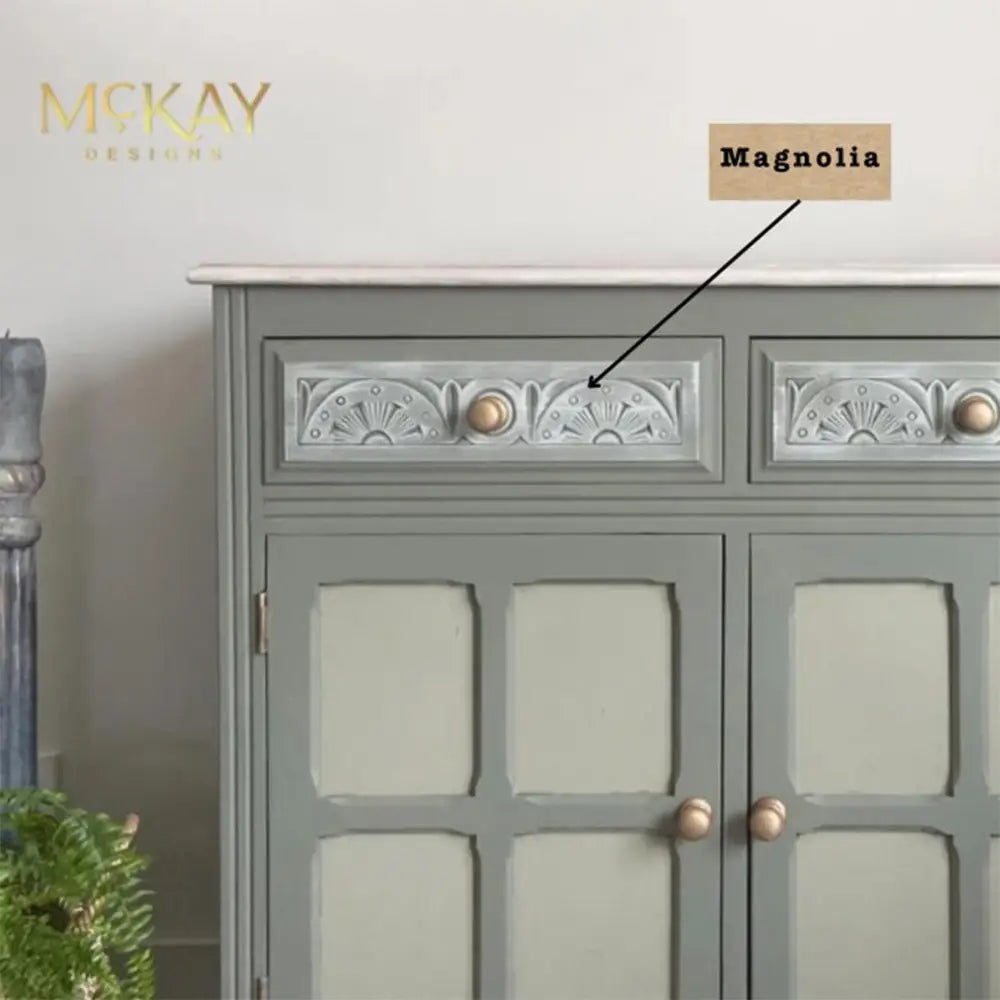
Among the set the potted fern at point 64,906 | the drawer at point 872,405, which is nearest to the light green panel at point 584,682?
the drawer at point 872,405

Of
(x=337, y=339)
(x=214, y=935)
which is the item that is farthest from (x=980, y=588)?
(x=214, y=935)

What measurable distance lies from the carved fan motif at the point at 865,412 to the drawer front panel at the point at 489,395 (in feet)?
0.34

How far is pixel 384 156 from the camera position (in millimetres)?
1931

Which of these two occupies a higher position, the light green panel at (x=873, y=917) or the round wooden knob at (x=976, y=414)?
the round wooden knob at (x=976, y=414)

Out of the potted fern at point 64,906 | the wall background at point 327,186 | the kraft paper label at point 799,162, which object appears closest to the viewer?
the potted fern at point 64,906

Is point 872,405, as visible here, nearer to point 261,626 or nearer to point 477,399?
point 477,399

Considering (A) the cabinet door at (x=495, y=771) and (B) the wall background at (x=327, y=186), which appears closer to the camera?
(A) the cabinet door at (x=495, y=771)

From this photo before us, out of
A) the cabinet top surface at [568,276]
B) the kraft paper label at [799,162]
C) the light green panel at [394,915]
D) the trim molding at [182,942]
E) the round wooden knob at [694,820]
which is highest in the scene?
the kraft paper label at [799,162]

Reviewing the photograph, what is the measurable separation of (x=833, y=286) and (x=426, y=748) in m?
0.68

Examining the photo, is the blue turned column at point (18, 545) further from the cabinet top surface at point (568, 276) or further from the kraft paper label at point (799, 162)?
the kraft paper label at point (799, 162)

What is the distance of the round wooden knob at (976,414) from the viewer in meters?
1.44

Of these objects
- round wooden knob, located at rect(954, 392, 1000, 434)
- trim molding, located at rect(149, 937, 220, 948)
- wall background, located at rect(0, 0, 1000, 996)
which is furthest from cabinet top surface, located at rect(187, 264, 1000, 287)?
trim molding, located at rect(149, 937, 220, 948)

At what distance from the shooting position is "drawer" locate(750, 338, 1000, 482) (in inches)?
57.4

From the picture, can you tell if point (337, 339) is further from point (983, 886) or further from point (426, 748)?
point (983, 886)
